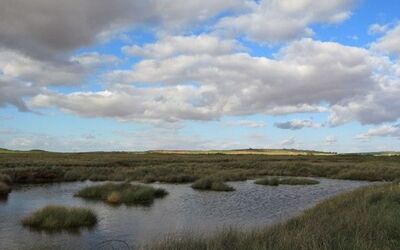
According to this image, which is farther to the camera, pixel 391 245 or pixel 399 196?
pixel 399 196

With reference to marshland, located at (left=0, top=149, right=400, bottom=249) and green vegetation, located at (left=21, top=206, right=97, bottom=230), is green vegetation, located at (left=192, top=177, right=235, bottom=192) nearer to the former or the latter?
marshland, located at (left=0, top=149, right=400, bottom=249)

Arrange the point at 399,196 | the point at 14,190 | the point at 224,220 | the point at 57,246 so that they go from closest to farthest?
the point at 57,246 < the point at 399,196 < the point at 224,220 < the point at 14,190

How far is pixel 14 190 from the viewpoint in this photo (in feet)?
110

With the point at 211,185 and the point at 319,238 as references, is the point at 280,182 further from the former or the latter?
the point at 319,238

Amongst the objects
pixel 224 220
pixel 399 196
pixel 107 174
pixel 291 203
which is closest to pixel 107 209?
pixel 224 220

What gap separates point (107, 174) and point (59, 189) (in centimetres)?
1298

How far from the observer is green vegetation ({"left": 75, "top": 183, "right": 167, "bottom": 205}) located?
28.0m

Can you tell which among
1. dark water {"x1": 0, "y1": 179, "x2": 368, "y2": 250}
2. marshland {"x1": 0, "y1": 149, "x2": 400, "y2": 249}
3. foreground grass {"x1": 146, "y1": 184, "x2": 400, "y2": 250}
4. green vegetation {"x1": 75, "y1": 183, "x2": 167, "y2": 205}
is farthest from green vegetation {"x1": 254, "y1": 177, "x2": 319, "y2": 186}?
foreground grass {"x1": 146, "y1": 184, "x2": 400, "y2": 250}

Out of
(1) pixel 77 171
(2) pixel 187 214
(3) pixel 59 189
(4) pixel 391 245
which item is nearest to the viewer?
(4) pixel 391 245

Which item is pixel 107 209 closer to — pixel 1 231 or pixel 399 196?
pixel 1 231

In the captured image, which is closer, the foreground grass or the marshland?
the foreground grass

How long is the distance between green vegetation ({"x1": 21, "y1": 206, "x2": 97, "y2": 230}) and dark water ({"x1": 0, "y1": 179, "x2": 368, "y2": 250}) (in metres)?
0.49

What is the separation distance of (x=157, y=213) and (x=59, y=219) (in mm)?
5476

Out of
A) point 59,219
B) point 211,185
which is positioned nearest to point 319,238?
point 59,219
